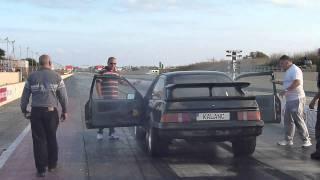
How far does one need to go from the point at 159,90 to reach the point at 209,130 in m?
1.51

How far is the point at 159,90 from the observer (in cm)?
1005

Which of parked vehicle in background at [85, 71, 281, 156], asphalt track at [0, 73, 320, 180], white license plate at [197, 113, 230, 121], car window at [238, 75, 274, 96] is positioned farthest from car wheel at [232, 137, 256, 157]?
car window at [238, 75, 274, 96]

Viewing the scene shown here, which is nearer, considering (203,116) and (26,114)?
(26,114)

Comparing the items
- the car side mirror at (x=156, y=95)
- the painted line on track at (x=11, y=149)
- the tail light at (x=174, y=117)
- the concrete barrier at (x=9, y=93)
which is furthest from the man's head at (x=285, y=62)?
the concrete barrier at (x=9, y=93)

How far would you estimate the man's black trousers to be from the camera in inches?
320

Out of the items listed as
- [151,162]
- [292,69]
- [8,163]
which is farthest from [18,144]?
[292,69]

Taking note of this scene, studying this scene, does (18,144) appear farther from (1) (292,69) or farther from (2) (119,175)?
(1) (292,69)

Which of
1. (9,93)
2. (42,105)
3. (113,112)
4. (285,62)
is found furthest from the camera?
(9,93)

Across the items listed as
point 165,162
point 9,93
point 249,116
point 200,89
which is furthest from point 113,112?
point 9,93

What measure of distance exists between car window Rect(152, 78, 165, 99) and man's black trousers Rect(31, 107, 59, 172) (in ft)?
6.55

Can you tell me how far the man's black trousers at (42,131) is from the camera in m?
8.12

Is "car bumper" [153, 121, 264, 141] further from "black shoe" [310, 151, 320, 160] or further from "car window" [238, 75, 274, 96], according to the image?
"car window" [238, 75, 274, 96]

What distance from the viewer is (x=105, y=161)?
9.19m

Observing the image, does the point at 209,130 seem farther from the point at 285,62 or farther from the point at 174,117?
the point at 285,62
